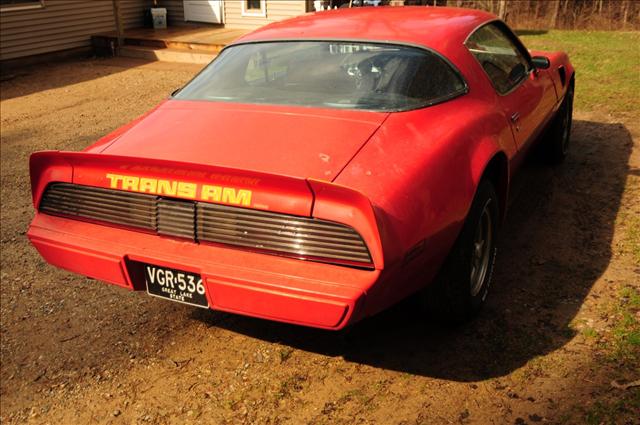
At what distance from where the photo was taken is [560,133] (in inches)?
223

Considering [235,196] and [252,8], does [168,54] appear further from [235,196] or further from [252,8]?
[235,196]

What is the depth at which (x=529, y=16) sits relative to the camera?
1556 cm

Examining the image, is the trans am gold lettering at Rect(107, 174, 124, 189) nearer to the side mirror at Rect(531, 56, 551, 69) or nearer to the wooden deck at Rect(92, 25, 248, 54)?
the side mirror at Rect(531, 56, 551, 69)

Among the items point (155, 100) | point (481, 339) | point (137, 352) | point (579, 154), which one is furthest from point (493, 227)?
point (155, 100)

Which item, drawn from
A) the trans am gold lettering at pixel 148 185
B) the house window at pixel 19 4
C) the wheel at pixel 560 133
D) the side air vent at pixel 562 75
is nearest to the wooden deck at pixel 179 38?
the house window at pixel 19 4

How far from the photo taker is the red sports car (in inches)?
103

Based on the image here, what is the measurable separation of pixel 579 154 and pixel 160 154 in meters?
4.58

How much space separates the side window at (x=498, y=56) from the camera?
4.04 m

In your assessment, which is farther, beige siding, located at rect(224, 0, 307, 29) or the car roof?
beige siding, located at rect(224, 0, 307, 29)

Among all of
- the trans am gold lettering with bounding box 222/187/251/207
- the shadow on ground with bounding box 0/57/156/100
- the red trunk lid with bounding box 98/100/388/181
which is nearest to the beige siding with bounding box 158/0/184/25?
the shadow on ground with bounding box 0/57/156/100

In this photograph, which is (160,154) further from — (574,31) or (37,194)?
(574,31)

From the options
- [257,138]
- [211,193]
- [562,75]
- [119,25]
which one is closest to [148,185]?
[211,193]

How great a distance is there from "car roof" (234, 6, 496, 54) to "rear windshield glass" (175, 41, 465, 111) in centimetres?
9

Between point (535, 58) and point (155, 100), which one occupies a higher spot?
point (535, 58)
